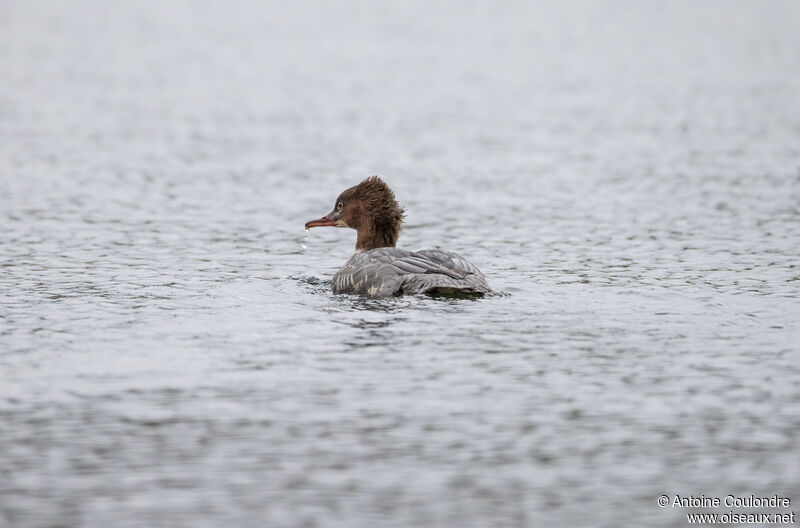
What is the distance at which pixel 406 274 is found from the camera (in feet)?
33.8

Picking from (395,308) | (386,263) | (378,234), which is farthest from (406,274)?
(378,234)

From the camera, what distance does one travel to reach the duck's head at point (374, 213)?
1169cm

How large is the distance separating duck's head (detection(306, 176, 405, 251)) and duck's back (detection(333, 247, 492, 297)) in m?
0.83

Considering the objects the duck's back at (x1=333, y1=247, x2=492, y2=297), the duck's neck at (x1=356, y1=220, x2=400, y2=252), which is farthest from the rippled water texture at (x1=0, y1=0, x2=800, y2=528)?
the duck's neck at (x1=356, y1=220, x2=400, y2=252)

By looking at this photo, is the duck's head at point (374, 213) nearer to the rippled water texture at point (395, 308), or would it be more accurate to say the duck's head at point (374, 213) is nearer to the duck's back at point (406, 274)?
the rippled water texture at point (395, 308)

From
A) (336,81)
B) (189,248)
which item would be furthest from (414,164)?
(336,81)

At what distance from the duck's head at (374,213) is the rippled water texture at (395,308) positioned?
2.32 ft

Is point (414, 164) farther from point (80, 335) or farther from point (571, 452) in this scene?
point (571, 452)

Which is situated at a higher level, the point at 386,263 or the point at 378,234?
the point at 378,234

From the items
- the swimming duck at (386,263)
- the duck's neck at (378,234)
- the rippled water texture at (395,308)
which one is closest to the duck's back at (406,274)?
the swimming duck at (386,263)

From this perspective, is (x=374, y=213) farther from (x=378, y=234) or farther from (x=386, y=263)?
(x=386, y=263)

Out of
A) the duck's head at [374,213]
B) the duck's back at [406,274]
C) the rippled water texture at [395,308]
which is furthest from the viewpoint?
the duck's head at [374,213]

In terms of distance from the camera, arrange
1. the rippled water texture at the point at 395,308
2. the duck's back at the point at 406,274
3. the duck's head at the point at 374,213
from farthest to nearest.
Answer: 1. the duck's head at the point at 374,213
2. the duck's back at the point at 406,274
3. the rippled water texture at the point at 395,308

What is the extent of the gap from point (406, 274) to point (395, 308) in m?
0.65
